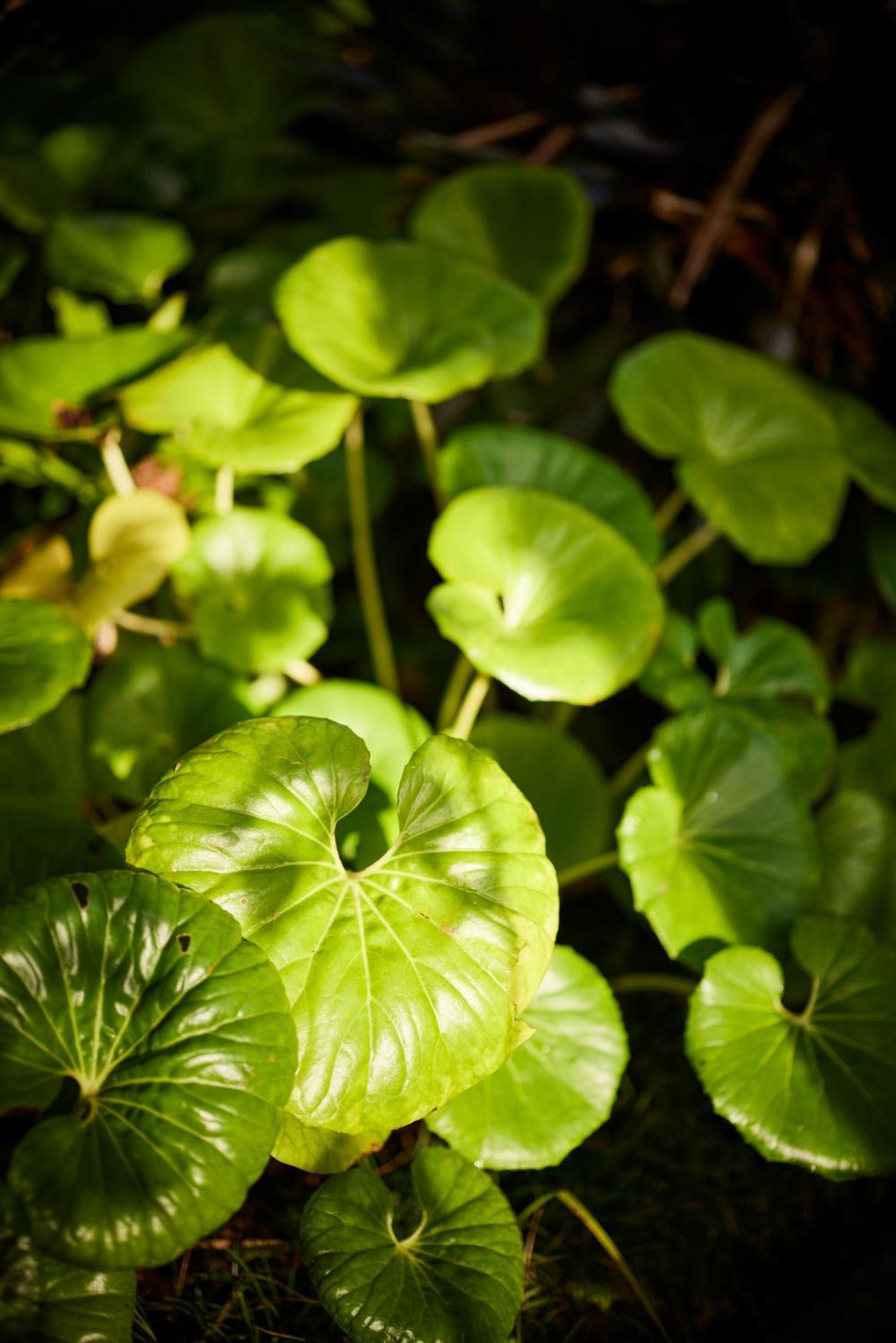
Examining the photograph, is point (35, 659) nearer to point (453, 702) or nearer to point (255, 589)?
point (255, 589)

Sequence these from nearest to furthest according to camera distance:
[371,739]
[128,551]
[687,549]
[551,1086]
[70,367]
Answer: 1. [551,1086]
2. [371,739]
3. [128,551]
4. [70,367]
5. [687,549]

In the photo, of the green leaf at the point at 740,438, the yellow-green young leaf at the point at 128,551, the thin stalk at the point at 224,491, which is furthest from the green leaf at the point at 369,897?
the green leaf at the point at 740,438

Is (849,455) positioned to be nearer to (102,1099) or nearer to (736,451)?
(736,451)

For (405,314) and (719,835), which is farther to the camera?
(405,314)

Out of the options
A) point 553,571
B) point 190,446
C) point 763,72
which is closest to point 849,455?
point 553,571

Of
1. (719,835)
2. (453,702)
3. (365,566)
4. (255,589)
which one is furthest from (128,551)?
(719,835)

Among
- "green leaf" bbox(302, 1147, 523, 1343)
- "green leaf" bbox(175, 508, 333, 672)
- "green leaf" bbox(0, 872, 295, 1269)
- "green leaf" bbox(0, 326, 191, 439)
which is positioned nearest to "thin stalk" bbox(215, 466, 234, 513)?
"green leaf" bbox(175, 508, 333, 672)

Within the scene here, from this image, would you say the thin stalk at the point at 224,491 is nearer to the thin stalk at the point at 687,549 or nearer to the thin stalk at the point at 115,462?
the thin stalk at the point at 115,462
